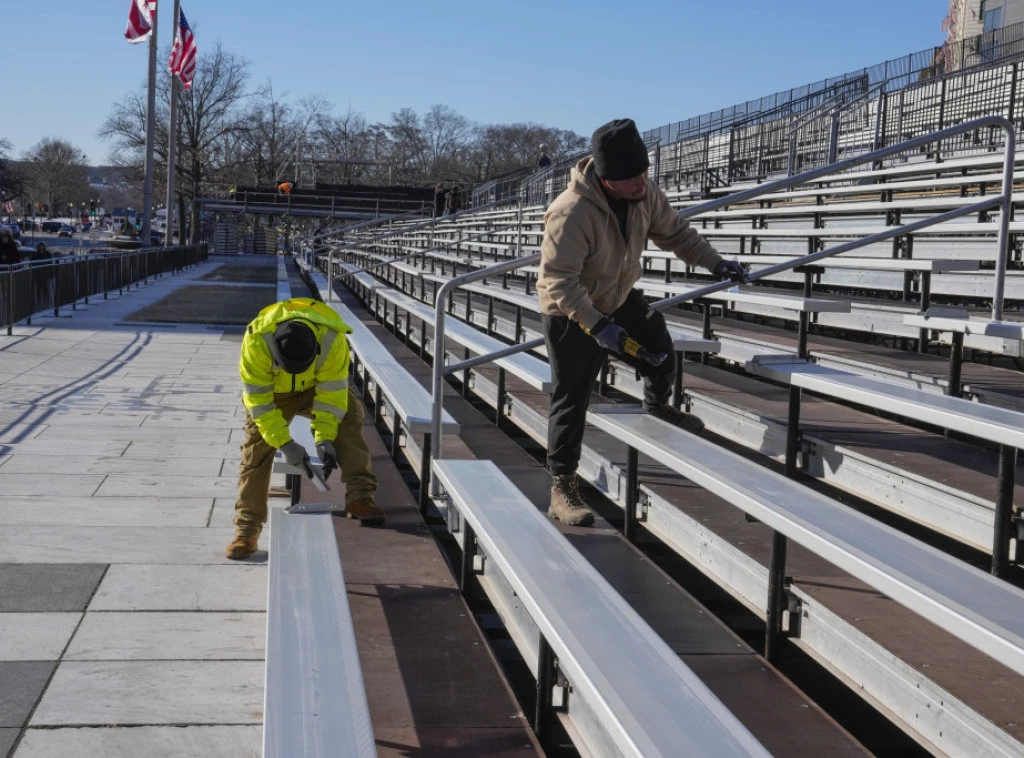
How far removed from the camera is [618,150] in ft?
14.5

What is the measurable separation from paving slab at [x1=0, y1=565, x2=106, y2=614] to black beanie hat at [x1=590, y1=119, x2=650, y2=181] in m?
2.80

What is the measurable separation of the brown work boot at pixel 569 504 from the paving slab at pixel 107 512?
90.8 inches

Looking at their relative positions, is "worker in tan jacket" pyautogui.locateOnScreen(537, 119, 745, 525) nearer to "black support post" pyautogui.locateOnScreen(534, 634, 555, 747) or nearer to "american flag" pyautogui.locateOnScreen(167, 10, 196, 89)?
"black support post" pyautogui.locateOnScreen(534, 634, 555, 747)

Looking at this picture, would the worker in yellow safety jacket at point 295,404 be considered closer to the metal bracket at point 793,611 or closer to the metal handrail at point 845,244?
the metal handrail at point 845,244

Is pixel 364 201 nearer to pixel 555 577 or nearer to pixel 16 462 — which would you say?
pixel 16 462

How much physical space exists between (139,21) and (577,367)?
30.0m

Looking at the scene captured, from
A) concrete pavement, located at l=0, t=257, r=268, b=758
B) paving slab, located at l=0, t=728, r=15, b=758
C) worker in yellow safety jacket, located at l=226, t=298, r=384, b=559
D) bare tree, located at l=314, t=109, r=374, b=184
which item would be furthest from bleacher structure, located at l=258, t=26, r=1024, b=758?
bare tree, located at l=314, t=109, r=374, b=184

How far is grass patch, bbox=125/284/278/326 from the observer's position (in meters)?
20.2

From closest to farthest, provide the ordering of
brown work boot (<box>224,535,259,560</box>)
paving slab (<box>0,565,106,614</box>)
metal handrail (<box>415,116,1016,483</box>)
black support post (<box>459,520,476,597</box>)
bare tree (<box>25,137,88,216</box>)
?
1. black support post (<box>459,520,476,597</box>)
2. paving slab (<box>0,565,106,614</box>)
3. metal handrail (<box>415,116,1016,483</box>)
4. brown work boot (<box>224,535,259,560</box>)
5. bare tree (<box>25,137,88,216</box>)

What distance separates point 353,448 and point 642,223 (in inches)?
79.7

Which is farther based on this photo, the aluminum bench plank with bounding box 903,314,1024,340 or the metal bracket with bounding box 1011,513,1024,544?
the aluminum bench plank with bounding box 903,314,1024,340

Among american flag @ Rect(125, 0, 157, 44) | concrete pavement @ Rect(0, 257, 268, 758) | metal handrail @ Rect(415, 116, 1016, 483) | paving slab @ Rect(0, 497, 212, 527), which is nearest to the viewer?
concrete pavement @ Rect(0, 257, 268, 758)

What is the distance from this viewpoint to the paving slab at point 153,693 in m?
3.85

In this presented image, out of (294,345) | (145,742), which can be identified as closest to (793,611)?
(145,742)
